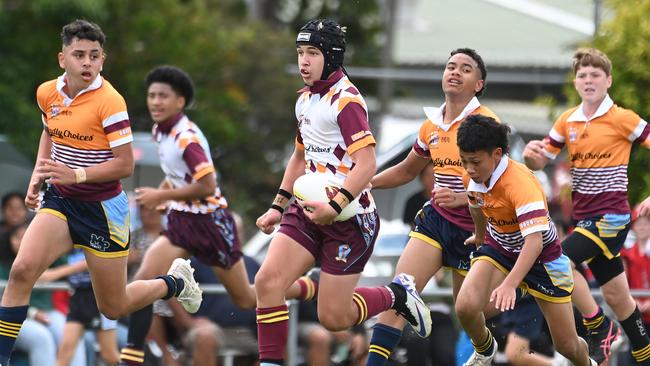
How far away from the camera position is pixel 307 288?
10188 millimetres

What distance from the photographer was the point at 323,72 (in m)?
8.20

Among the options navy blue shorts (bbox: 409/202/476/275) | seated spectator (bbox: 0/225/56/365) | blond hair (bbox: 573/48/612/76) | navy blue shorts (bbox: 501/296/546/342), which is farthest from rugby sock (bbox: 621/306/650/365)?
seated spectator (bbox: 0/225/56/365)

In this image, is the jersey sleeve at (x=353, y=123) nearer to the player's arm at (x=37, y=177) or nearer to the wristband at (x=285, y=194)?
the wristband at (x=285, y=194)

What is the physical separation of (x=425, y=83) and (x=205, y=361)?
15.9 meters

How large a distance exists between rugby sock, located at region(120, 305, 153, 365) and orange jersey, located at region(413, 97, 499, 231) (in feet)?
7.88

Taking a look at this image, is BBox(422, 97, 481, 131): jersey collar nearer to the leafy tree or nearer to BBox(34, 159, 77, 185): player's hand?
BBox(34, 159, 77, 185): player's hand

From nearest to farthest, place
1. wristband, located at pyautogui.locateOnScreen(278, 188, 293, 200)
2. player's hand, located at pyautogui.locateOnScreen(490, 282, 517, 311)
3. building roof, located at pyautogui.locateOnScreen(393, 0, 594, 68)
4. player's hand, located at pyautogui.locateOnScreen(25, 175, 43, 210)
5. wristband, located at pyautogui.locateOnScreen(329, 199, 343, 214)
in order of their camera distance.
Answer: player's hand, located at pyautogui.locateOnScreen(490, 282, 517, 311) → wristband, located at pyautogui.locateOnScreen(329, 199, 343, 214) → player's hand, located at pyautogui.locateOnScreen(25, 175, 43, 210) → wristband, located at pyautogui.locateOnScreen(278, 188, 293, 200) → building roof, located at pyautogui.locateOnScreen(393, 0, 594, 68)

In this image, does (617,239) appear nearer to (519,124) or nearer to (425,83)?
(519,124)

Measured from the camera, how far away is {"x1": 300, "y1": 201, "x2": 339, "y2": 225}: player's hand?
7.86m

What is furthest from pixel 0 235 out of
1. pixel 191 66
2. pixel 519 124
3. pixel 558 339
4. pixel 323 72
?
pixel 519 124

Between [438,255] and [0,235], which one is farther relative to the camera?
[0,235]

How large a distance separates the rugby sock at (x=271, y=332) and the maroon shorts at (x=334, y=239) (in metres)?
0.41

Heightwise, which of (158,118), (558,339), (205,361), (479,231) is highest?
(158,118)

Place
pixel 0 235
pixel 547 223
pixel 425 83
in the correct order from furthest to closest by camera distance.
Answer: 1. pixel 425 83
2. pixel 0 235
3. pixel 547 223
